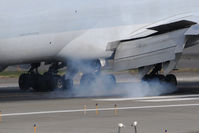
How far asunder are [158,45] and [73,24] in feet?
16.8

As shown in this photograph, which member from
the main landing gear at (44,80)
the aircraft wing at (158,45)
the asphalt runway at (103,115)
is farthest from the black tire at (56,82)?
the asphalt runway at (103,115)

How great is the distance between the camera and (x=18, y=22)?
2964cm

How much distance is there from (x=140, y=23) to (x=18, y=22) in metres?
6.86

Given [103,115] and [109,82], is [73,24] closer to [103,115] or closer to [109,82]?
[109,82]

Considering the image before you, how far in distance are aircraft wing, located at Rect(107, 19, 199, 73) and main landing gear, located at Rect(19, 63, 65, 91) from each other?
17.5 ft

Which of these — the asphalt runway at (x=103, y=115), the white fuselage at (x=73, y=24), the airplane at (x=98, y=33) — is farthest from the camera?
the white fuselage at (x=73, y=24)

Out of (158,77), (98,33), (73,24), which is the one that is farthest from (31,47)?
(158,77)

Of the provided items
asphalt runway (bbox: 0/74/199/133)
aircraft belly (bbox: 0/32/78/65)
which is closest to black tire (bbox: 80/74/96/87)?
aircraft belly (bbox: 0/32/78/65)

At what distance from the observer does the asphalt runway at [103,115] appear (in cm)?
1705

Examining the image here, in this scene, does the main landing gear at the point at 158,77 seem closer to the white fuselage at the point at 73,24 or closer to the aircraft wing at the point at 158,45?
the white fuselage at the point at 73,24

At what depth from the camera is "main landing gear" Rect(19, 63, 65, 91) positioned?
114 feet

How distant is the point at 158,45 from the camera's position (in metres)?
28.9

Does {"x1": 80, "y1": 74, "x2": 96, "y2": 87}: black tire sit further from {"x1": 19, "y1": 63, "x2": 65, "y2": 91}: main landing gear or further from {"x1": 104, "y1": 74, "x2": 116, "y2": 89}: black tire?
{"x1": 19, "y1": 63, "x2": 65, "y2": 91}: main landing gear

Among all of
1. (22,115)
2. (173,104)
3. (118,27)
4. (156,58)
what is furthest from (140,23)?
(22,115)
